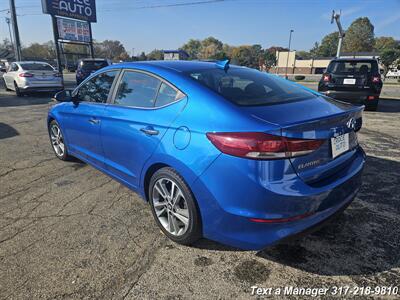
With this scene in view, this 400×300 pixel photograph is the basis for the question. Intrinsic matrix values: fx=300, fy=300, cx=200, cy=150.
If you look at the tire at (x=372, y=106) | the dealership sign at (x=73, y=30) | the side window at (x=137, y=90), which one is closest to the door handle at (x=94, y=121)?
the side window at (x=137, y=90)

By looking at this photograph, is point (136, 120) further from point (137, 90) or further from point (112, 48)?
point (112, 48)

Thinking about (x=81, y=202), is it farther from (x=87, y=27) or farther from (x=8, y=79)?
(x=87, y=27)

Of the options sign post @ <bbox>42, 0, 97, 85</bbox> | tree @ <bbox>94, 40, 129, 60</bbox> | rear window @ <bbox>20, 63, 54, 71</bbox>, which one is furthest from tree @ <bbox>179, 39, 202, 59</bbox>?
rear window @ <bbox>20, 63, 54, 71</bbox>

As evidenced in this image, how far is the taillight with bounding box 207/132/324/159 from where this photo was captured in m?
1.97

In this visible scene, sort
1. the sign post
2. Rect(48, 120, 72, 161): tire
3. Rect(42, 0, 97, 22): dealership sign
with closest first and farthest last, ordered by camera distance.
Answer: Rect(48, 120, 72, 161): tire
Rect(42, 0, 97, 22): dealership sign
the sign post

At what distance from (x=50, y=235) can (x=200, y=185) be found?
164cm

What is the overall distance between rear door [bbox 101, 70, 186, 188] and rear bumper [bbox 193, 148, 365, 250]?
68 centimetres

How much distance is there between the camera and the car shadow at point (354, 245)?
2.40 metres

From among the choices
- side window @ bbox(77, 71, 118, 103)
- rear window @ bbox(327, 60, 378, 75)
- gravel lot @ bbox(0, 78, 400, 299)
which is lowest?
gravel lot @ bbox(0, 78, 400, 299)

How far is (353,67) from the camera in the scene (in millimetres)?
9117

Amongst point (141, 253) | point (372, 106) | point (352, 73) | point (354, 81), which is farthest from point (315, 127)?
point (372, 106)

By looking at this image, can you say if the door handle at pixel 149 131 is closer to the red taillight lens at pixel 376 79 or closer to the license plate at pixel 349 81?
the license plate at pixel 349 81

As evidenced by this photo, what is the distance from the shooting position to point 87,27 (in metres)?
21.5

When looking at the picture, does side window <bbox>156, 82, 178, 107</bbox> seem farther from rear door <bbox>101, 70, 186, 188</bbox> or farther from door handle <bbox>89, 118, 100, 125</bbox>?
door handle <bbox>89, 118, 100, 125</bbox>
